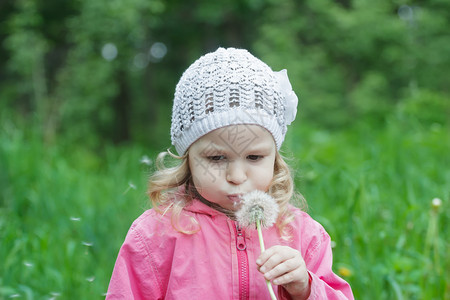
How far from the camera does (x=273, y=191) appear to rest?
1578mm

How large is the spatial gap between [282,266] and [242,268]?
0.18 metres

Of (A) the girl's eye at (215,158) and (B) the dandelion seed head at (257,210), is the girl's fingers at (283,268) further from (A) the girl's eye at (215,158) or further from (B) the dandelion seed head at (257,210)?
(A) the girl's eye at (215,158)

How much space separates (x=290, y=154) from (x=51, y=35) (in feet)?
24.4

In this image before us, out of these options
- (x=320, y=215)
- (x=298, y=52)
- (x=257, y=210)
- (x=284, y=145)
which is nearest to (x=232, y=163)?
(x=257, y=210)

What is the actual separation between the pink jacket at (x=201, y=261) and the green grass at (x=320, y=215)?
0.26 meters

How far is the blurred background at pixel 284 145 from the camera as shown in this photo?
238 cm

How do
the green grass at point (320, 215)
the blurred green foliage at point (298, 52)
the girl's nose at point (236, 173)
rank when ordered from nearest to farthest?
the girl's nose at point (236, 173) → the green grass at point (320, 215) → the blurred green foliage at point (298, 52)

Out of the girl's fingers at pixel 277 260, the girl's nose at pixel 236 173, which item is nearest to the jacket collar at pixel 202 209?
the girl's nose at pixel 236 173

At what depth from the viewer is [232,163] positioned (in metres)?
1.37

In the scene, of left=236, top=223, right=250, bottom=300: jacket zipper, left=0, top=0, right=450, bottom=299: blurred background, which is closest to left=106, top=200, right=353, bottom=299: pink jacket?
left=236, top=223, right=250, bottom=300: jacket zipper

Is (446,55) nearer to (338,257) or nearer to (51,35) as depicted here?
(338,257)

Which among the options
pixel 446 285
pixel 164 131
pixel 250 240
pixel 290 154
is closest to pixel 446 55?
pixel 164 131

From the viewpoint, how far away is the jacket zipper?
4.58 ft

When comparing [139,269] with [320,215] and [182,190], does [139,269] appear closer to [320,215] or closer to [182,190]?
[182,190]
